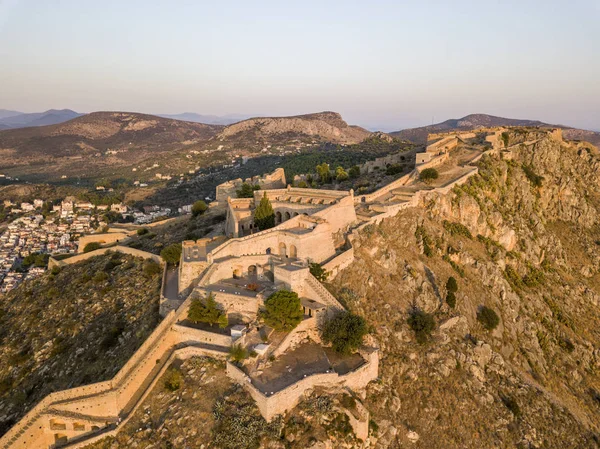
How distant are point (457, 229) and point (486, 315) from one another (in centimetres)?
879

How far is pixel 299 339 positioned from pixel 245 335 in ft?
9.89

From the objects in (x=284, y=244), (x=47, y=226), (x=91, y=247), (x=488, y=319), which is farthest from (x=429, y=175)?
(x=47, y=226)

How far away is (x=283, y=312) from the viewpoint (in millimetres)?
20641

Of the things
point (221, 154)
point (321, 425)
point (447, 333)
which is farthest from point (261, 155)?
point (321, 425)

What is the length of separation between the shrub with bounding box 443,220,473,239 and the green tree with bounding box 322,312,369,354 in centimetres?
1766

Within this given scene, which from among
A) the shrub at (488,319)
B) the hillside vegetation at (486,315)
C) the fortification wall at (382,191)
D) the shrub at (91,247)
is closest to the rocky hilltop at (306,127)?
the fortification wall at (382,191)

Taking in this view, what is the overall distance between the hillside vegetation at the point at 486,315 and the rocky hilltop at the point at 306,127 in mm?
103761

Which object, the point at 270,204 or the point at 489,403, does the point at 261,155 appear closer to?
the point at 270,204

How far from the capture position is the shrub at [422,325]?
2482 cm

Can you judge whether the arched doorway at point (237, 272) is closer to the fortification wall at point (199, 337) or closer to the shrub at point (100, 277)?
the fortification wall at point (199, 337)

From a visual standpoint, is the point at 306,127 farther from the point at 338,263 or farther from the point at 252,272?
the point at 252,272

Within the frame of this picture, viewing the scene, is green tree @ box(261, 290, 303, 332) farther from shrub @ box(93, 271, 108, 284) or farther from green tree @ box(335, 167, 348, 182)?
green tree @ box(335, 167, 348, 182)

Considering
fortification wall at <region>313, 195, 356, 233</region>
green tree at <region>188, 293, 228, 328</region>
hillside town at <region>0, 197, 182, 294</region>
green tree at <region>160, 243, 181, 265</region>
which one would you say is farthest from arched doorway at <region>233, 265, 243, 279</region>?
hillside town at <region>0, 197, 182, 294</region>

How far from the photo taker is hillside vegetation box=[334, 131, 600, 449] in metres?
21.8
